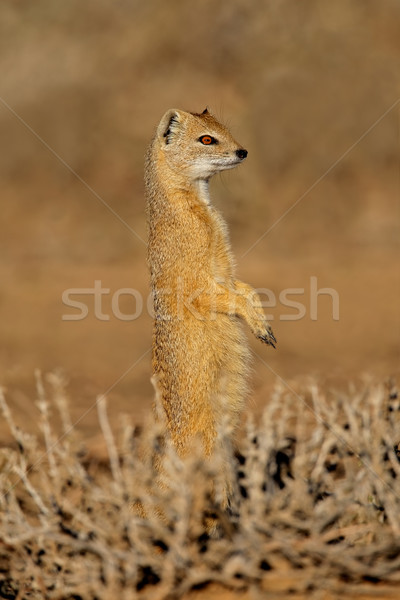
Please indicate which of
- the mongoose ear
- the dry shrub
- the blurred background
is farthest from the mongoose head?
the blurred background

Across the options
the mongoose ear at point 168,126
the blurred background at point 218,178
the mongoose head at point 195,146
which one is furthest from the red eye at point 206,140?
the blurred background at point 218,178

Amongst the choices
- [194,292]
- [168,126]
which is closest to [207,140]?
[168,126]

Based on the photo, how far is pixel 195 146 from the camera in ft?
15.5

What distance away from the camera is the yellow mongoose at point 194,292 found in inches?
159

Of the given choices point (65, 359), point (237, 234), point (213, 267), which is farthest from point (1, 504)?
point (237, 234)

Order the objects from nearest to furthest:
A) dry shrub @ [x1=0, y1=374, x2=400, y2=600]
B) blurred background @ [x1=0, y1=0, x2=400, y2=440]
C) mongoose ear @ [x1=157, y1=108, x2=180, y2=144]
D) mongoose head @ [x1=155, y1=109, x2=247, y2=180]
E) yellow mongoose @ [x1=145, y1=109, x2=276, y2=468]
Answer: dry shrub @ [x1=0, y1=374, x2=400, y2=600]
yellow mongoose @ [x1=145, y1=109, x2=276, y2=468]
mongoose head @ [x1=155, y1=109, x2=247, y2=180]
mongoose ear @ [x1=157, y1=108, x2=180, y2=144]
blurred background @ [x1=0, y1=0, x2=400, y2=440]

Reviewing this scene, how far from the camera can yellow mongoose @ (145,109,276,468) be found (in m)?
4.04

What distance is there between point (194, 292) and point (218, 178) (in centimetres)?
930

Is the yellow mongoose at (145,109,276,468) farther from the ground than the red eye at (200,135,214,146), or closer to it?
closer to it

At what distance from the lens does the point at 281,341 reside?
948cm

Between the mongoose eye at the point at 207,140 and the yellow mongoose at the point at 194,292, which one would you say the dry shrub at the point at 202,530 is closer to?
the yellow mongoose at the point at 194,292

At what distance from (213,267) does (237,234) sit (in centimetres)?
901

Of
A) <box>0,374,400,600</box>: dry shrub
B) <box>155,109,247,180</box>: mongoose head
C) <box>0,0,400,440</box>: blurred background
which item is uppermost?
<box>0,0,400,440</box>: blurred background

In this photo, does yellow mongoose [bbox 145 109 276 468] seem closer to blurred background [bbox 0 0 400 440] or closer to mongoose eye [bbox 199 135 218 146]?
mongoose eye [bbox 199 135 218 146]
